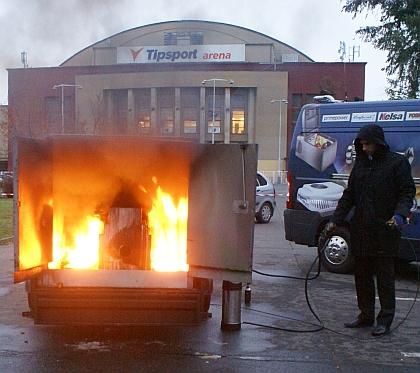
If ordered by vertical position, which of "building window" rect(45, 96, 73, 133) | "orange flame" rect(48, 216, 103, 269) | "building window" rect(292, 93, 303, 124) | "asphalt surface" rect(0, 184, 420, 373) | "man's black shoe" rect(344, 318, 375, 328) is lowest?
"asphalt surface" rect(0, 184, 420, 373)

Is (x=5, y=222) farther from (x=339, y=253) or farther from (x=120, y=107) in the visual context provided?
(x=339, y=253)

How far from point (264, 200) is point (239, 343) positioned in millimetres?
11439

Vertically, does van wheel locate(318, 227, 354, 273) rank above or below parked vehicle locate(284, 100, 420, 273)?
below

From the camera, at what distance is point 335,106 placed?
8.18 m

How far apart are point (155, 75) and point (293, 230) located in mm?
3297

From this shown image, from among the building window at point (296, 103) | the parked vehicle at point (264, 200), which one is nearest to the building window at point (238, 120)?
the building window at point (296, 103)

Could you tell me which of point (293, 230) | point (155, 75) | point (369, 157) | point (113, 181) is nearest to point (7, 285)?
point (113, 181)

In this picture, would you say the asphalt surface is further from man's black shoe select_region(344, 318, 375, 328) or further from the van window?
the van window

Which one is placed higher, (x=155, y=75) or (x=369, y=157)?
(x=155, y=75)

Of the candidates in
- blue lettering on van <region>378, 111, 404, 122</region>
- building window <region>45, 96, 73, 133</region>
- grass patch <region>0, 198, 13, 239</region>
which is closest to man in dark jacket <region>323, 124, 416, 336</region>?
blue lettering on van <region>378, 111, 404, 122</region>

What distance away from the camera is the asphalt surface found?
436 centimetres

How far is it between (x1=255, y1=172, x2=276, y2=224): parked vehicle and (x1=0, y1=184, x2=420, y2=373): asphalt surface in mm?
9303

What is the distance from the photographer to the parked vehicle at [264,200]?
1608cm

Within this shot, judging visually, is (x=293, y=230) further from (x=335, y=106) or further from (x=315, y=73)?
(x=315, y=73)
